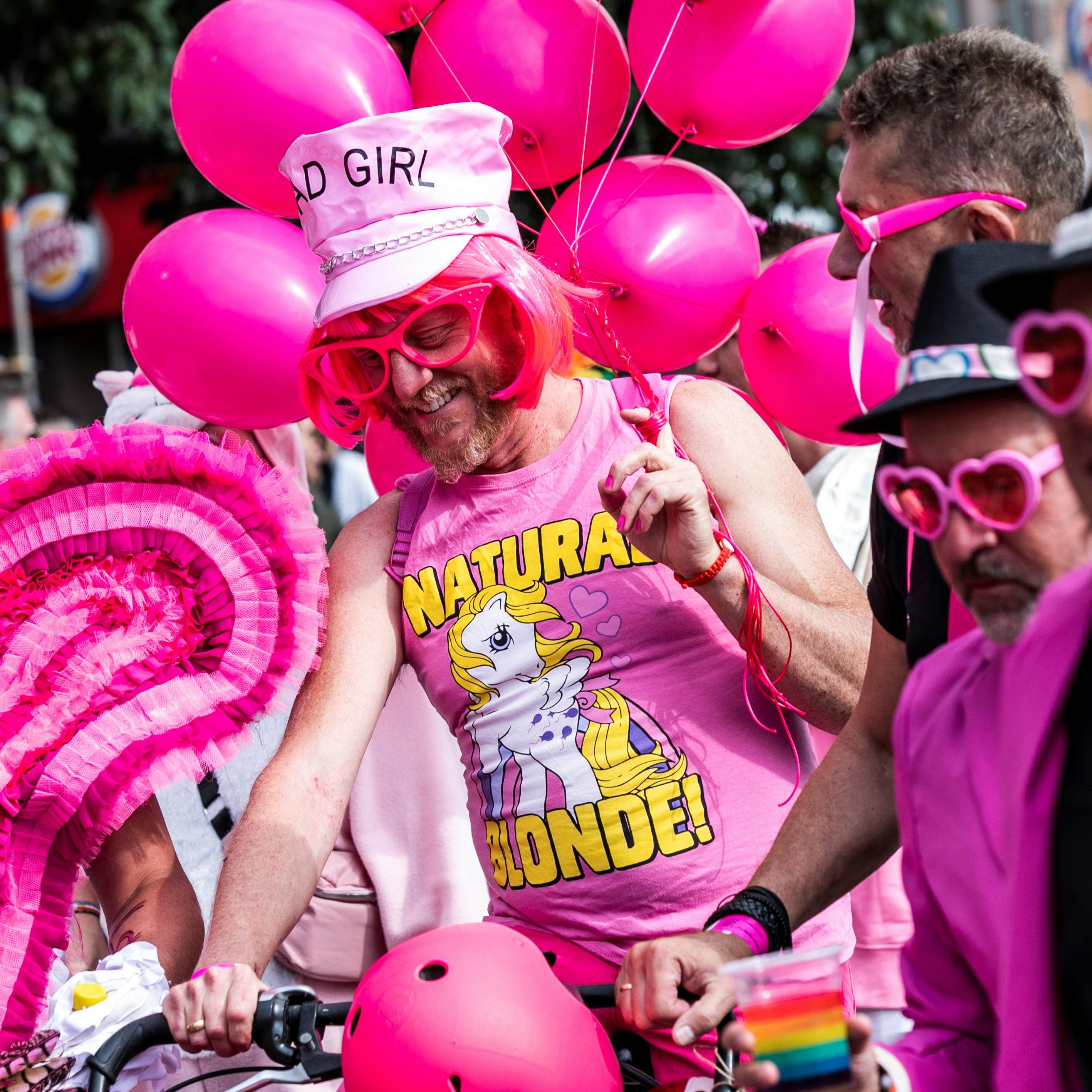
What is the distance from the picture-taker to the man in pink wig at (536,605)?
85.8 inches

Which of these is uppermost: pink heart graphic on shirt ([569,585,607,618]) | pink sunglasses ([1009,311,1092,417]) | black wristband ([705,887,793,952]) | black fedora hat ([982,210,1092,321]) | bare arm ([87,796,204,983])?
black fedora hat ([982,210,1092,321])

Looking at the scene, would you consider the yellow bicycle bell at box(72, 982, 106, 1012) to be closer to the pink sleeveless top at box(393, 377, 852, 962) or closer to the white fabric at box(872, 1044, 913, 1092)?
the pink sleeveless top at box(393, 377, 852, 962)

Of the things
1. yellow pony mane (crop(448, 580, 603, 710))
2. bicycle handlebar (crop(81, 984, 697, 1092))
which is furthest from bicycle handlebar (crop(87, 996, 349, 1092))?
yellow pony mane (crop(448, 580, 603, 710))

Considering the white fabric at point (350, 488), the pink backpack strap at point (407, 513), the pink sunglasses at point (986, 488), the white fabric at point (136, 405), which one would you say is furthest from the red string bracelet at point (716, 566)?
the white fabric at point (350, 488)

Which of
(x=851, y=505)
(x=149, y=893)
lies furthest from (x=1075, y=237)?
(x=851, y=505)

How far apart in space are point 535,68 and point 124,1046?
1.73 metres

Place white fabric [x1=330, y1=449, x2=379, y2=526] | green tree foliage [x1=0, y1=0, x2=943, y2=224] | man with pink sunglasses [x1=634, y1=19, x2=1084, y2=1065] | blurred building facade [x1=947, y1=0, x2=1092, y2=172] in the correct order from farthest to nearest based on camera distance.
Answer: blurred building facade [x1=947, y1=0, x2=1092, y2=172] → white fabric [x1=330, y1=449, x2=379, y2=526] → green tree foliage [x1=0, y1=0, x2=943, y2=224] → man with pink sunglasses [x1=634, y1=19, x2=1084, y2=1065]

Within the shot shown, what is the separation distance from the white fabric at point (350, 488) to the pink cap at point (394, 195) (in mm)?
6001

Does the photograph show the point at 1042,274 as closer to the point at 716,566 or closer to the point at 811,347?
the point at 716,566

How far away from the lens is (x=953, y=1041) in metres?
1.45

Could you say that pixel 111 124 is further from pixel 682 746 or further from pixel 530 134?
pixel 682 746

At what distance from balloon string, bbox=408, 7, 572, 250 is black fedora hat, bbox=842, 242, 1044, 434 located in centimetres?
118

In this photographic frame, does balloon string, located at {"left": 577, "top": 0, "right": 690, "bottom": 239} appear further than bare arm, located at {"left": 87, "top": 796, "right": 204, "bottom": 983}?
Yes

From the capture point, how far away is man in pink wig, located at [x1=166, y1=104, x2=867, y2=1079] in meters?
2.18
